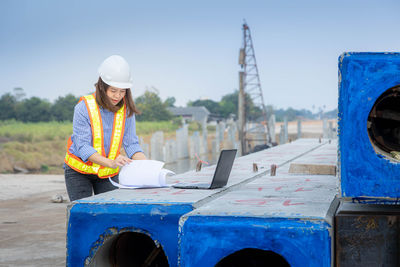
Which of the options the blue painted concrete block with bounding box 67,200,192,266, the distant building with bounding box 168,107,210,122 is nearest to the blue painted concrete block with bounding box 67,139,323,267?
the blue painted concrete block with bounding box 67,200,192,266

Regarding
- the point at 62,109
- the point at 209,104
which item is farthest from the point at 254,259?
the point at 209,104

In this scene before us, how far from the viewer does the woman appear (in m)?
4.85

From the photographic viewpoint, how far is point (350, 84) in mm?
3189

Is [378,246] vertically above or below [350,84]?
below

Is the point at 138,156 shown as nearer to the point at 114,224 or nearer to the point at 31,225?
the point at 114,224

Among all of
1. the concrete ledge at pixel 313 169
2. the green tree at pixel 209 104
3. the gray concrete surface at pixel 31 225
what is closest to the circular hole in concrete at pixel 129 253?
the concrete ledge at pixel 313 169

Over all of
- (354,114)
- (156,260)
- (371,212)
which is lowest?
(156,260)

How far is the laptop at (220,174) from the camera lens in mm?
4382

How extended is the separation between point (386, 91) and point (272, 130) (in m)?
29.9

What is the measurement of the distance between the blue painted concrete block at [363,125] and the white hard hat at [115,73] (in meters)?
2.19

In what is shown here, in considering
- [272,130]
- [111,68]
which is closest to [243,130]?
[272,130]

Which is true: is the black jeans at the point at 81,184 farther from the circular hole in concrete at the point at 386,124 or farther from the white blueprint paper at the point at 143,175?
the circular hole in concrete at the point at 386,124

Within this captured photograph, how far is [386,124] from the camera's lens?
12.8ft

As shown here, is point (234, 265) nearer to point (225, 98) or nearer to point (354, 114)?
point (354, 114)
